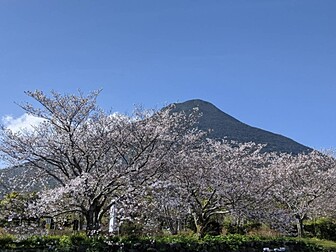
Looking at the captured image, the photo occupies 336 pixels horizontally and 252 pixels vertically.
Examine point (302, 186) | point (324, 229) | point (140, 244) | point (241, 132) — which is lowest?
point (324, 229)

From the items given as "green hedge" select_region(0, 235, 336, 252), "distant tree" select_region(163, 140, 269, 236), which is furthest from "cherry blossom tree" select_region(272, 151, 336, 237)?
"green hedge" select_region(0, 235, 336, 252)

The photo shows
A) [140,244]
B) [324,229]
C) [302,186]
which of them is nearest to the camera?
[140,244]

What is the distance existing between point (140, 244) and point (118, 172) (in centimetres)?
172

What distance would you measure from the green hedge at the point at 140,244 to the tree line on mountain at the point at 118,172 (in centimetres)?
75

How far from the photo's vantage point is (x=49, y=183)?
32.5 ft

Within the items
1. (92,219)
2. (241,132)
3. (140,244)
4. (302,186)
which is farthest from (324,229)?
(241,132)

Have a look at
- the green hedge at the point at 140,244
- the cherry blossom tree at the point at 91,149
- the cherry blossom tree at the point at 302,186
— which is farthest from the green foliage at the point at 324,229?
the cherry blossom tree at the point at 91,149

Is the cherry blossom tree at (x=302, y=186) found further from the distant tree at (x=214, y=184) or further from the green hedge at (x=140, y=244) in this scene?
the green hedge at (x=140, y=244)

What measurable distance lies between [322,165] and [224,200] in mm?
10187

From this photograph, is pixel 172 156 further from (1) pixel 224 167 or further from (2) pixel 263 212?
(2) pixel 263 212

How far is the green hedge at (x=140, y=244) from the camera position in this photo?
21.8 feet

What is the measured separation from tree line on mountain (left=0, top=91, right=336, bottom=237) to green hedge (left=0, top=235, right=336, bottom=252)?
2.44 ft

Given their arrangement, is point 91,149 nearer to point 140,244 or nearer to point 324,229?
point 140,244

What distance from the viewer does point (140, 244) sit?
25.5ft
